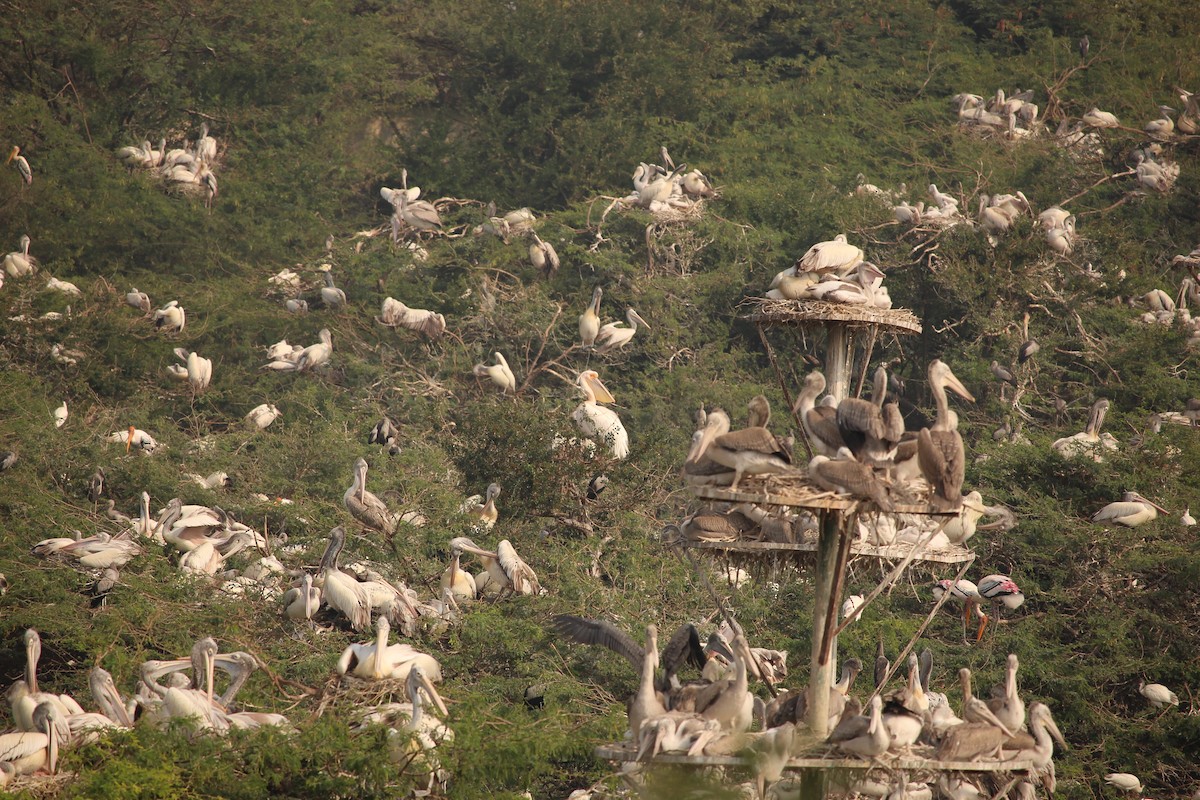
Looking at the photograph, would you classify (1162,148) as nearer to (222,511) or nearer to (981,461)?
(981,461)

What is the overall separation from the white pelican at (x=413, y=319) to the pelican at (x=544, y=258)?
67.2 inches

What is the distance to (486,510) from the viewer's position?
13875 millimetres

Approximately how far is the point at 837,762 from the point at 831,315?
2.71m

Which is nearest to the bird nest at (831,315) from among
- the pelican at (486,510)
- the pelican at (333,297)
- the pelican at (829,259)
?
the pelican at (829,259)

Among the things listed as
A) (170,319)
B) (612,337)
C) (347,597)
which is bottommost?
(170,319)

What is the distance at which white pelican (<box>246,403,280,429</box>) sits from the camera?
1786cm

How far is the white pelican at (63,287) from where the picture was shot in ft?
63.1

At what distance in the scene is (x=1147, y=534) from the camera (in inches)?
481

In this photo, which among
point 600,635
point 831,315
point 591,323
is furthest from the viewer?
point 591,323

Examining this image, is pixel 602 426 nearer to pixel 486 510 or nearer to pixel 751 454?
pixel 486 510

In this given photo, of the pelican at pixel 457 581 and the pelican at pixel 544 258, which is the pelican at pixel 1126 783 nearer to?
the pelican at pixel 457 581

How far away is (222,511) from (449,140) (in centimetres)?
1404

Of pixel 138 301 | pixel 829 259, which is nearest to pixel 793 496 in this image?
pixel 829 259

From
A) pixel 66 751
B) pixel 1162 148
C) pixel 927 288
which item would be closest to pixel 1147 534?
pixel 927 288
